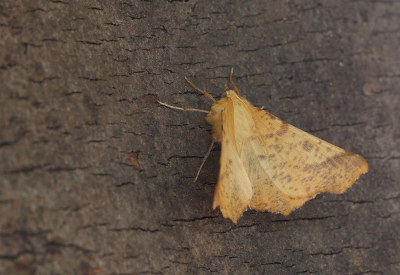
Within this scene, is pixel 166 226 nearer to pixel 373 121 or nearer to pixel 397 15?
pixel 373 121

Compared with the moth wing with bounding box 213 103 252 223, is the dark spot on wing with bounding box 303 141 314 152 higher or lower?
higher

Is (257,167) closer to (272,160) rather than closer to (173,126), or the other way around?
(272,160)

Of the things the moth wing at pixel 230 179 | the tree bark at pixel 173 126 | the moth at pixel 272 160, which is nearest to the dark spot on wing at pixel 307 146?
the moth at pixel 272 160

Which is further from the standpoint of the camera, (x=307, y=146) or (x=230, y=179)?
(x=307, y=146)

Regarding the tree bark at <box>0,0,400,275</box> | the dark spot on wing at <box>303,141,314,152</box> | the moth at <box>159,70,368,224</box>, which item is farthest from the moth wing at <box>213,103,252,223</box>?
the dark spot on wing at <box>303,141,314,152</box>

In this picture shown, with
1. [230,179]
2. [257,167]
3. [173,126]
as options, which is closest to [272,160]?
[257,167]

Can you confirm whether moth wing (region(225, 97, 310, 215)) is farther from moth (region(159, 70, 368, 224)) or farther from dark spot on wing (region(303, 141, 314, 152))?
dark spot on wing (region(303, 141, 314, 152))

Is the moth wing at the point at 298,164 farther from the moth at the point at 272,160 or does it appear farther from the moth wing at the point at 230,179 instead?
the moth wing at the point at 230,179
